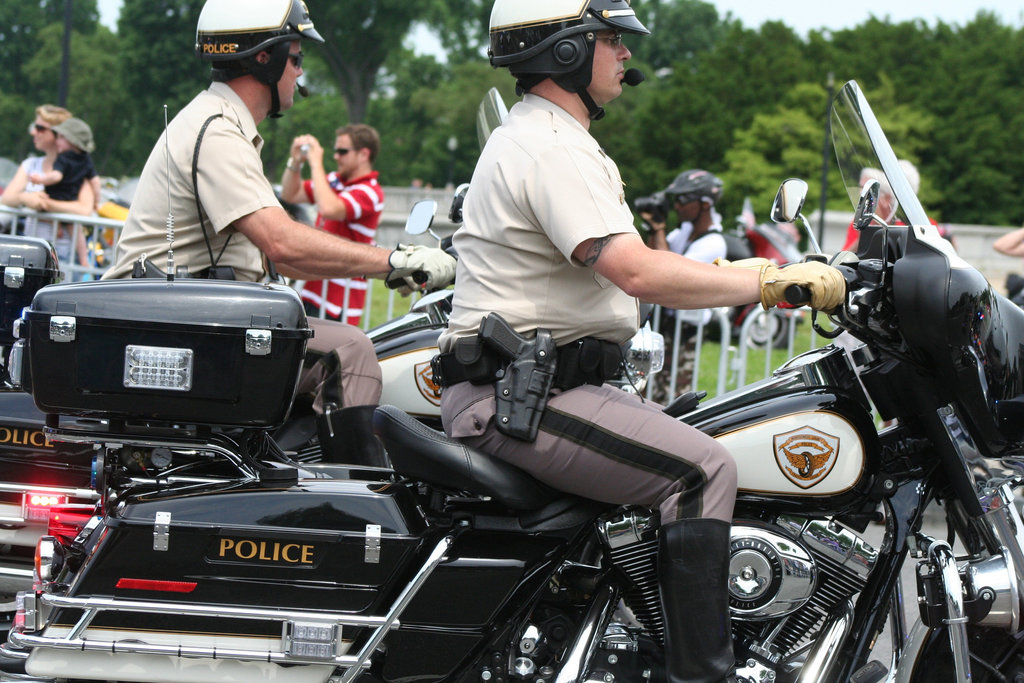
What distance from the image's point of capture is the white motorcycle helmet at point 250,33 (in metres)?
3.99

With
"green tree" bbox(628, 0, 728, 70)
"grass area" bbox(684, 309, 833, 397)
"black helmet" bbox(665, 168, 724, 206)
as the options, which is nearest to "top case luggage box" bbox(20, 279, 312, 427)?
"grass area" bbox(684, 309, 833, 397)

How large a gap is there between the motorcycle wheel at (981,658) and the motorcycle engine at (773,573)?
238mm

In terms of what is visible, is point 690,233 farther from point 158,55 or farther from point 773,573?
point 158,55

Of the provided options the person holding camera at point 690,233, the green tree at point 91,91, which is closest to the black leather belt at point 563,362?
the person holding camera at point 690,233

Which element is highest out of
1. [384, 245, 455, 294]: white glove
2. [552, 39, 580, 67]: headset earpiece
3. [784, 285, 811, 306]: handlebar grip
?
[552, 39, 580, 67]: headset earpiece

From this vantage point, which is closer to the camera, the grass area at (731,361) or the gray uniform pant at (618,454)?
the gray uniform pant at (618,454)

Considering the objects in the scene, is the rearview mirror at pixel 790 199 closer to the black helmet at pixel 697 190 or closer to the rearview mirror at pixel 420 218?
the rearview mirror at pixel 420 218

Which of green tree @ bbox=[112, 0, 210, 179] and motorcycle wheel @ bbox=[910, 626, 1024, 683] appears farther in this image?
green tree @ bbox=[112, 0, 210, 179]

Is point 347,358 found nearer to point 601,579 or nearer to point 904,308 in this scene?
point 601,579

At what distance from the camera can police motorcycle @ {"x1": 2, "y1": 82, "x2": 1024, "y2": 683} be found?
9.05 ft

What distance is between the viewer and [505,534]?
289cm

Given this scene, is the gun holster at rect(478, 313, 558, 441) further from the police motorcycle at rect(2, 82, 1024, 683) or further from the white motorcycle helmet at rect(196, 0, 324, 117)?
the white motorcycle helmet at rect(196, 0, 324, 117)

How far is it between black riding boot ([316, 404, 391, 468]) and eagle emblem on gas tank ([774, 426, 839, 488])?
1285 mm

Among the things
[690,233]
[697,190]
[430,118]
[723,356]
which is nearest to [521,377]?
[723,356]
